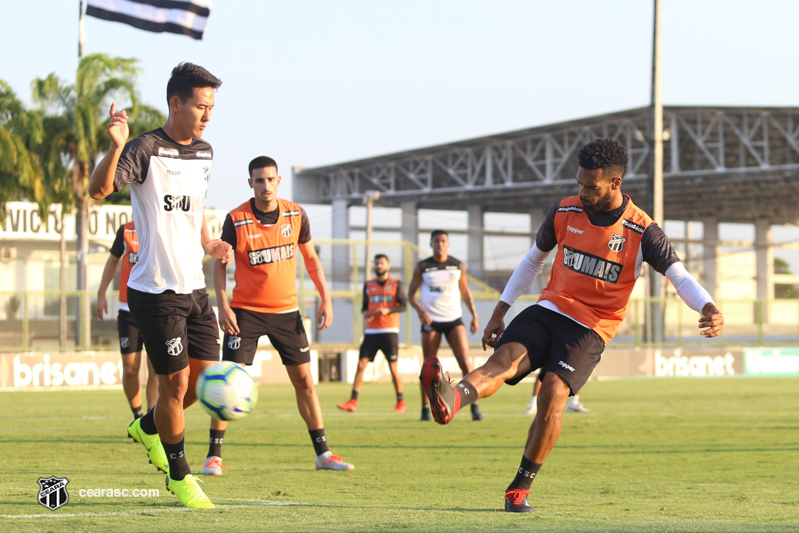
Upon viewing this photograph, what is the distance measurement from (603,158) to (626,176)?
49.1 metres

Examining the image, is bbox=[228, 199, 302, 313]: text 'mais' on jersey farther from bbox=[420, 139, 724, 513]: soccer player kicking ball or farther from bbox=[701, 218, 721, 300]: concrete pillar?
bbox=[701, 218, 721, 300]: concrete pillar

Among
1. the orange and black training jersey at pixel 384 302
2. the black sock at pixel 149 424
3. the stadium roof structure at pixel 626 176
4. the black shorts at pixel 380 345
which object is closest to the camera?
the black sock at pixel 149 424

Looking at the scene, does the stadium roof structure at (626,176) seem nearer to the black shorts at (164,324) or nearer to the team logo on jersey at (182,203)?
the team logo on jersey at (182,203)

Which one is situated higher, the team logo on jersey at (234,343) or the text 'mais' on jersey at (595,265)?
the text 'mais' on jersey at (595,265)

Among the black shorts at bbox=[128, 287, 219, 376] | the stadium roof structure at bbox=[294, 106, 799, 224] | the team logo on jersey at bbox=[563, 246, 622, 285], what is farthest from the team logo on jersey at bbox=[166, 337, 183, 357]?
the stadium roof structure at bbox=[294, 106, 799, 224]

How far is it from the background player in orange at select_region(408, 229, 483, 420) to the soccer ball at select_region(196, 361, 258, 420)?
7.33m

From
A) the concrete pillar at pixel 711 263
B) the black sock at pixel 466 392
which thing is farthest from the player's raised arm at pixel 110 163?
the concrete pillar at pixel 711 263

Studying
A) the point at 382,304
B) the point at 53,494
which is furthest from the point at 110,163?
the point at 382,304

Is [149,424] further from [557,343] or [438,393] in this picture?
[557,343]

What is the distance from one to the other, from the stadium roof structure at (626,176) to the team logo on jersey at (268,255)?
133 feet

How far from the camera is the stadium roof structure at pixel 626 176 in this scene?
50.1 metres

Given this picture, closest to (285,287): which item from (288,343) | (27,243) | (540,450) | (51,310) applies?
(288,343)

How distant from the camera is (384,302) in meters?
16.1

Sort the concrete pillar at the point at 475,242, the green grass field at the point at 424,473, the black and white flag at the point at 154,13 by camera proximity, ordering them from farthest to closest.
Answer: the concrete pillar at the point at 475,242 → the black and white flag at the point at 154,13 → the green grass field at the point at 424,473
